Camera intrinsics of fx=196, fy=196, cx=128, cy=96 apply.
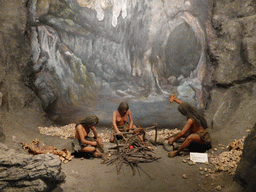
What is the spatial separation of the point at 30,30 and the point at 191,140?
6.16 meters

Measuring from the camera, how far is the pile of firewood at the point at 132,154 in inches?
162

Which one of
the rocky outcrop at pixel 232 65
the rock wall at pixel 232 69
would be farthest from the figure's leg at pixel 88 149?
the rocky outcrop at pixel 232 65

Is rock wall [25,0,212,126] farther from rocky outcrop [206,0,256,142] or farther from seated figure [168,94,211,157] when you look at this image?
seated figure [168,94,211,157]

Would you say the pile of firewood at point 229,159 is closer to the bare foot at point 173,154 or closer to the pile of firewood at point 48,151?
the bare foot at point 173,154

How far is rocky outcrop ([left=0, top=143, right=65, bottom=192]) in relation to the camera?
2646 mm

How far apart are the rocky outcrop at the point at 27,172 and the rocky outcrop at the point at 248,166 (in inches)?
108

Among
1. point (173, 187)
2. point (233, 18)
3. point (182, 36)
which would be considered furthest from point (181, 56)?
point (173, 187)

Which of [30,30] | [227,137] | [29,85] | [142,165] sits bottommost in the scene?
[142,165]

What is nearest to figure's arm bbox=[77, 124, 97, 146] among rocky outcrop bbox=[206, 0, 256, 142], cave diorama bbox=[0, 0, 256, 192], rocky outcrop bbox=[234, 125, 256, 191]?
cave diorama bbox=[0, 0, 256, 192]

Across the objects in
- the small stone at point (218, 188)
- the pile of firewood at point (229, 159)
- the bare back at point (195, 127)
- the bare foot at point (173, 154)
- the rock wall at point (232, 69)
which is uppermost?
the rock wall at point (232, 69)

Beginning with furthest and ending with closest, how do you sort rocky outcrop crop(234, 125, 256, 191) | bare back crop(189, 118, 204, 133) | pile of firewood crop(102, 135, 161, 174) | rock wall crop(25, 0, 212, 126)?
1. rock wall crop(25, 0, 212, 126)
2. bare back crop(189, 118, 204, 133)
3. pile of firewood crop(102, 135, 161, 174)
4. rocky outcrop crop(234, 125, 256, 191)

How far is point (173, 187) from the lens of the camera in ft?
10.7

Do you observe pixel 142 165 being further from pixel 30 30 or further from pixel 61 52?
pixel 30 30

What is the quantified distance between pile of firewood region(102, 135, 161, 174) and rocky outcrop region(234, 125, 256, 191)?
70.3 inches
